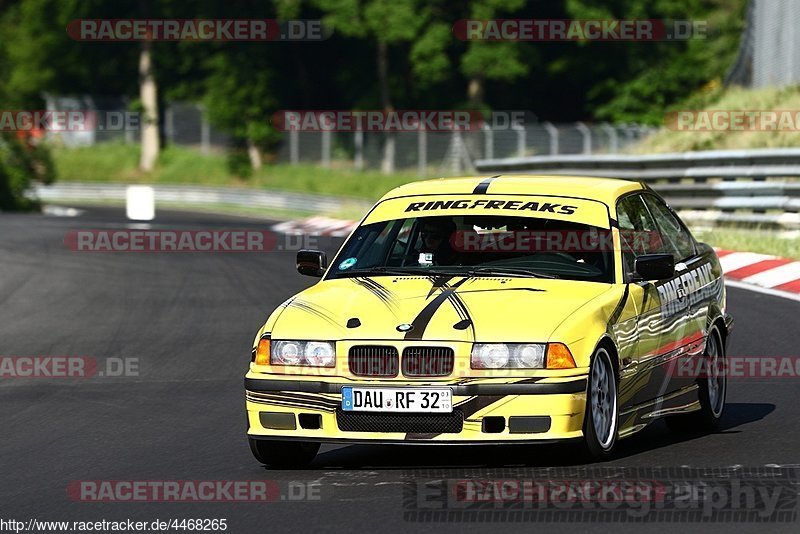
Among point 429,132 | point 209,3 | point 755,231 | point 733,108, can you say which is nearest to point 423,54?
point 429,132

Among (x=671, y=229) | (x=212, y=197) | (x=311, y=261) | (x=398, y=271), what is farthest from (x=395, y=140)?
(x=398, y=271)

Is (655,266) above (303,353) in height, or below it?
above

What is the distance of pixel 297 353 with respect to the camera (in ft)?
26.2

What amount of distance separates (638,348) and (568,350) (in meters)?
0.96

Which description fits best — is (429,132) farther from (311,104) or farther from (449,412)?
(449,412)

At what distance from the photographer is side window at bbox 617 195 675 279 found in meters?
8.98

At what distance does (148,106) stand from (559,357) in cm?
6703

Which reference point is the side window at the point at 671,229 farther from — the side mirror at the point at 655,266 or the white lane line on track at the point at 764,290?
the white lane line on track at the point at 764,290

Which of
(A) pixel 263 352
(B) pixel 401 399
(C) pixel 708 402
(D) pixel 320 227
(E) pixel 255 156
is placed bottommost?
(E) pixel 255 156

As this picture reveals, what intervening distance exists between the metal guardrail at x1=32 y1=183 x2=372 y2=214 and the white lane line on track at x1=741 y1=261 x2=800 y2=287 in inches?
1164

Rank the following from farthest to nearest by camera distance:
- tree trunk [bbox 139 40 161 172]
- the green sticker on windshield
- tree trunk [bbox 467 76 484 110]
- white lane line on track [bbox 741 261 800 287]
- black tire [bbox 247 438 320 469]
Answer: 1. tree trunk [bbox 139 40 161 172]
2. tree trunk [bbox 467 76 484 110]
3. white lane line on track [bbox 741 261 800 287]
4. the green sticker on windshield
5. black tire [bbox 247 438 320 469]

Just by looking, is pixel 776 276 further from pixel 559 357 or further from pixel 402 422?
pixel 402 422

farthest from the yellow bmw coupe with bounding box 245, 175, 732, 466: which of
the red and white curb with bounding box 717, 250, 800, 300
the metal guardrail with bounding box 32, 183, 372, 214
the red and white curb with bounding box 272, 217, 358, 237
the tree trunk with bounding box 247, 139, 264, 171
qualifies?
the tree trunk with bounding box 247, 139, 264, 171

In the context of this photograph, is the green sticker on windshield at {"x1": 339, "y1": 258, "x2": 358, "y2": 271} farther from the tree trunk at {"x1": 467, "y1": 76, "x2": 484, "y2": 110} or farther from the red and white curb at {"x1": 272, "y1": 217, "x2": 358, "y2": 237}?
the tree trunk at {"x1": 467, "y1": 76, "x2": 484, "y2": 110}
